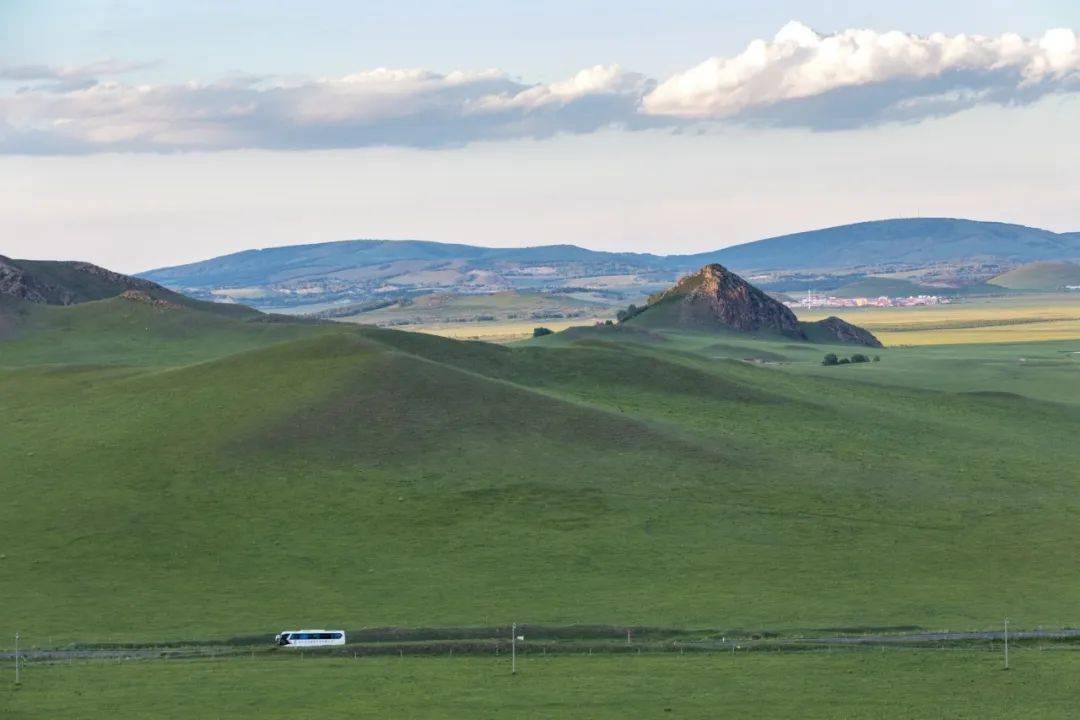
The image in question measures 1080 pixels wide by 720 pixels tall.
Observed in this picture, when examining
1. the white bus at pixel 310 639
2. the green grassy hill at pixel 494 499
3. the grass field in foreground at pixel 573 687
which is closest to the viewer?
the grass field in foreground at pixel 573 687

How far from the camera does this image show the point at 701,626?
79562 millimetres

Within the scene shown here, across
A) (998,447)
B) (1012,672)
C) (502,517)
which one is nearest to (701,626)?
(1012,672)

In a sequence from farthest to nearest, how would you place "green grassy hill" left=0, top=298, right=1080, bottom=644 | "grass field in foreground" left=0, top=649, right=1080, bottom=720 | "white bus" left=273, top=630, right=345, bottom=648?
"green grassy hill" left=0, top=298, right=1080, bottom=644 → "white bus" left=273, top=630, right=345, bottom=648 → "grass field in foreground" left=0, top=649, right=1080, bottom=720

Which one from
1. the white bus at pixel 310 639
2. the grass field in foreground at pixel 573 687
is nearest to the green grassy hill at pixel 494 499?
the white bus at pixel 310 639

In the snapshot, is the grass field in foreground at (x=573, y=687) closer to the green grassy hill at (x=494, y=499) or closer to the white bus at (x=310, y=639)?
the white bus at (x=310, y=639)

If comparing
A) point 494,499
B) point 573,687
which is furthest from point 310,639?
point 494,499

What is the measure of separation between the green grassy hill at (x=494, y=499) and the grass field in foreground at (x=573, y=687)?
8.36 meters

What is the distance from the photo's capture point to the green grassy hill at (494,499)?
282 feet

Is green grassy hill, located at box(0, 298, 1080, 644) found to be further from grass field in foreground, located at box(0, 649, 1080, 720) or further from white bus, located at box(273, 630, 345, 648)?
grass field in foreground, located at box(0, 649, 1080, 720)

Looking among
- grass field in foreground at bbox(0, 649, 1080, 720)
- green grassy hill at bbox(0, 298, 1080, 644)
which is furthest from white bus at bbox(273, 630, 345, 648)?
green grassy hill at bbox(0, 298, 1080, 644)

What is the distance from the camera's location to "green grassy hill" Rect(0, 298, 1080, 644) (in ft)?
282

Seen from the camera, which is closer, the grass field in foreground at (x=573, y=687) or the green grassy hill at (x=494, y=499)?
the grass field in foreground at (x=573, y=687)

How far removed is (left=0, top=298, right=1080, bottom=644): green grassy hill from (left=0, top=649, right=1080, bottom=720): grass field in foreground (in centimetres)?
836

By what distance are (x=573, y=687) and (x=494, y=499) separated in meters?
42.5
